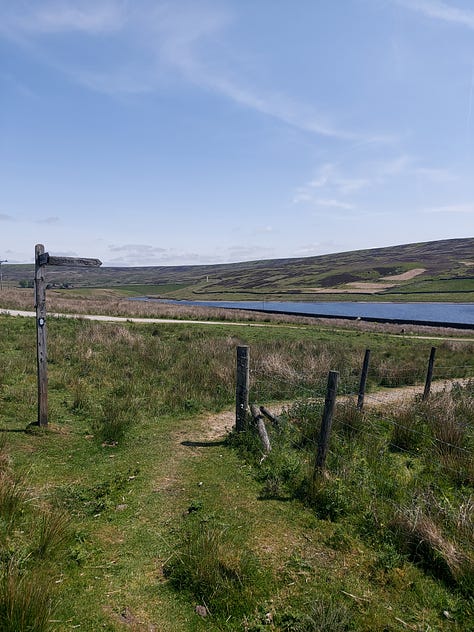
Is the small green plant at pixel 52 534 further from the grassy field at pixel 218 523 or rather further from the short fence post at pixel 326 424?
the short fence post at pixel 326 424

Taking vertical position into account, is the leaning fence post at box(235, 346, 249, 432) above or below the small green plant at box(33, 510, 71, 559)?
above

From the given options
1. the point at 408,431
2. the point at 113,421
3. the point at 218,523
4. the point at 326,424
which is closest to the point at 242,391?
the point at 326,424

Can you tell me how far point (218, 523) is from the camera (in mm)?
5102

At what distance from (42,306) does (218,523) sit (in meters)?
5.60

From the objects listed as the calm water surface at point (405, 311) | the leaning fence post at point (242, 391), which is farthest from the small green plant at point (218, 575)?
the calm water surface at point (405, 311)

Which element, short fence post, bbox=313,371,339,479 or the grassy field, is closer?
the grassy field

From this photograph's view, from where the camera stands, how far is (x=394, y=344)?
26266mm

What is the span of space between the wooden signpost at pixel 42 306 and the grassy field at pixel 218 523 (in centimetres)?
61

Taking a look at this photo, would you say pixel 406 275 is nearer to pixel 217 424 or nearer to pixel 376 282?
pixel 376 282

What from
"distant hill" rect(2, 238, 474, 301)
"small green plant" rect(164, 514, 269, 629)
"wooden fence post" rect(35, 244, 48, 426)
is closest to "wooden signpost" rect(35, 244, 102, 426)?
"wooden fence post" rect(35, 244, 48, 426)

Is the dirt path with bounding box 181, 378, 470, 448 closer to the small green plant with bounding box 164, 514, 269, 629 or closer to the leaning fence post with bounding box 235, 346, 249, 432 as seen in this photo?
the leaning fence post with bounding box 235, 346, 249, 432

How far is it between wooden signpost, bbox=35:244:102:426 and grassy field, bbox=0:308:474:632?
0.61 m

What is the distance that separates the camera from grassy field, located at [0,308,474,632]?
3.77 meters

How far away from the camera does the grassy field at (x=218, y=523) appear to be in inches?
148
